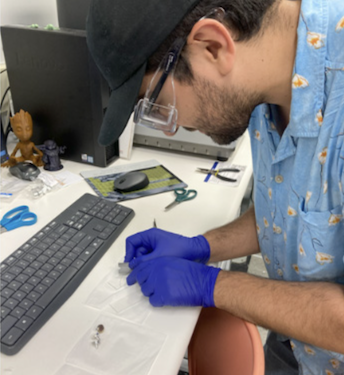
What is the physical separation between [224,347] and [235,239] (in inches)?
11.2

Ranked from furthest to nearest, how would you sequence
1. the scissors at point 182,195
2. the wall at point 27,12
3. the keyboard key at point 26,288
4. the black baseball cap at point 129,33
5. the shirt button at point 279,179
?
1. the wall at point 27,12
2. the scissors at point 182,195
3. the shirt button at point 279,179
4. the keyboard key at point 26,288
5. the black baseball cap at point 129,33

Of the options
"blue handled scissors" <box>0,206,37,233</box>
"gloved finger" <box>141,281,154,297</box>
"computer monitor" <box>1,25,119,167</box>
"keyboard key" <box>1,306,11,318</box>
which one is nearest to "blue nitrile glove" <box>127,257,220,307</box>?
"gloved finger" <box>141,281,154,297</box>

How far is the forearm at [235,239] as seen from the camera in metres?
0.85

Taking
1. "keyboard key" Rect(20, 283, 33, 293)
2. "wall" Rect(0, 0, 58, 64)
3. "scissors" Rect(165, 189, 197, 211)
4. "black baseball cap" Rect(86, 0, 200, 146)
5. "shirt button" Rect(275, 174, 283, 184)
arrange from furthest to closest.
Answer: "wall" Rect(0, 0, 58, 64) → "scissors" Rect(165, 189, 197, 211) → "shirt button" Rect(275, 174, 283, 184) → "keyboard key" Rect(20, 283, 33, 293) → "black baseball cap" Rect(86, 0, 200, 146)

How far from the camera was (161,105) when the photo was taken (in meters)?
0.68

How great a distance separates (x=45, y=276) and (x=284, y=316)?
1.46ft

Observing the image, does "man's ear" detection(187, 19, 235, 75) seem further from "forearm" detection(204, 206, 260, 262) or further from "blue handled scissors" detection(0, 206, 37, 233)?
"blue handled scissors" detection(0, 206, 37, 233)

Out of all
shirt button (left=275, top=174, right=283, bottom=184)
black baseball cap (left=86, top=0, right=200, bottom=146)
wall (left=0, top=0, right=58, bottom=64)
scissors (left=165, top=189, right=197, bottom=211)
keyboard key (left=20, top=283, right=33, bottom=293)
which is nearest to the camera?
black baseball cap (left=86, top=0, right=200, bottom=146)

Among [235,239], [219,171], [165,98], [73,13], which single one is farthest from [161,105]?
[73,13]

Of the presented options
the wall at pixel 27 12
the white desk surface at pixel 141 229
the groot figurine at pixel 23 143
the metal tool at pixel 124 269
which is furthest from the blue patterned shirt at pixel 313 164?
the wall at pixel 27 12

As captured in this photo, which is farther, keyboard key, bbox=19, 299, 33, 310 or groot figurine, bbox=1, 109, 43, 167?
groot figurine, bbox=1, 109, 43, 167

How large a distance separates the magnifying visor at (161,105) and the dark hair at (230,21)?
10 mm

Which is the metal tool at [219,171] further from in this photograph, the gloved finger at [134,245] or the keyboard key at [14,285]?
the keyboard key at [14,285]

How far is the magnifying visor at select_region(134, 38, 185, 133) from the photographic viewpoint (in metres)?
0.59
